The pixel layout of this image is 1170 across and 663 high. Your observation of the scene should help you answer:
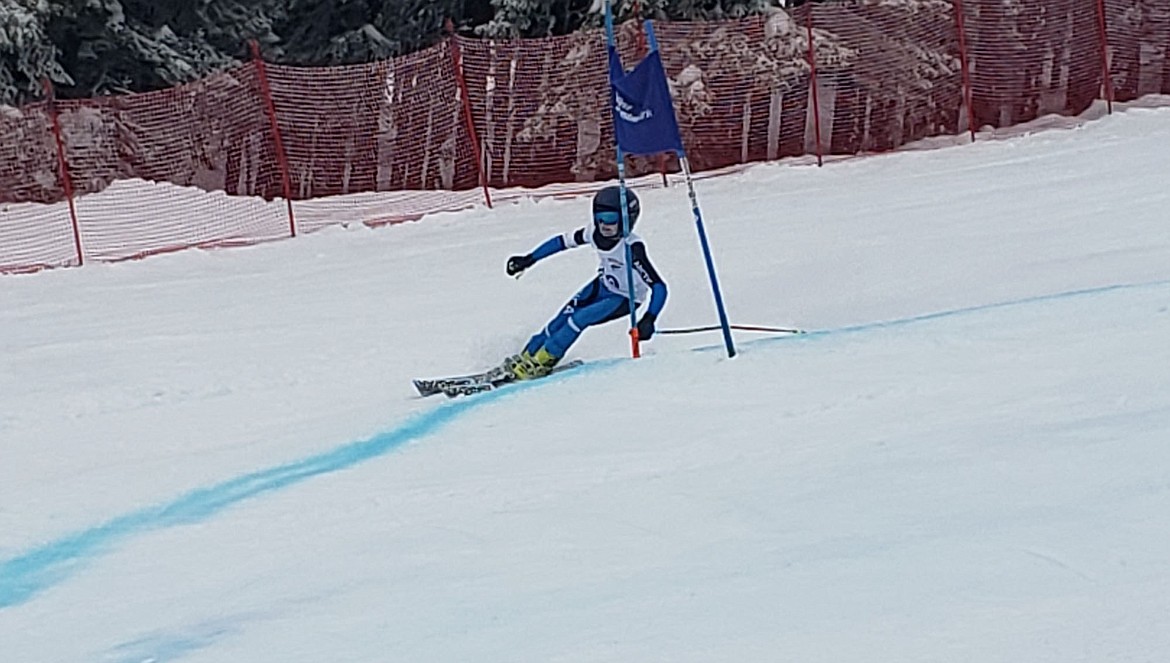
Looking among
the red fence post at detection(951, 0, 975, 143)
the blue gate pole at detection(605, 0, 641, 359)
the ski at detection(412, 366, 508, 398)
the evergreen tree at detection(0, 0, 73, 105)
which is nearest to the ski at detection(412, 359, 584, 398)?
the ski at detection(412, 366, 508, 398)

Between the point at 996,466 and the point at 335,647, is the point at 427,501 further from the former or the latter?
the point at 996,466

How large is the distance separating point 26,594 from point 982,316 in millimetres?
5195

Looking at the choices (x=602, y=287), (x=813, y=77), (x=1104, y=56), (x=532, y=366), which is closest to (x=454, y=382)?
(x=532, y=366)

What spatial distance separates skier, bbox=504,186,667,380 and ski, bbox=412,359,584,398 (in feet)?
0.20

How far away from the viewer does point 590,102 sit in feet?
67.2

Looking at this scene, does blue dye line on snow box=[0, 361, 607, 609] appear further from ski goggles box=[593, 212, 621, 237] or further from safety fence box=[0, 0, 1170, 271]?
safety fence box=[0, 0, 1170, 271]

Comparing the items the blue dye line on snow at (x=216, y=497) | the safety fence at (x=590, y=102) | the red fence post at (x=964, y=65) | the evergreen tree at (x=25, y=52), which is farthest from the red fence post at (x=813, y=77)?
the evergreen tree at (x=25, y=52)

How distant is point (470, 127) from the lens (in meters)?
18.0

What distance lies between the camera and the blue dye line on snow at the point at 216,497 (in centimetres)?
537

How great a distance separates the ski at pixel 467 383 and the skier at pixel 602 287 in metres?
0.06

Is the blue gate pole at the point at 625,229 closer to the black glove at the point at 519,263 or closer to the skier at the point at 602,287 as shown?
the skier at the point at 602,287

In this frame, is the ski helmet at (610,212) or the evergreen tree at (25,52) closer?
the ski helmet at (610,212)

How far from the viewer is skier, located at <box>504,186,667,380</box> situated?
27.5 ft

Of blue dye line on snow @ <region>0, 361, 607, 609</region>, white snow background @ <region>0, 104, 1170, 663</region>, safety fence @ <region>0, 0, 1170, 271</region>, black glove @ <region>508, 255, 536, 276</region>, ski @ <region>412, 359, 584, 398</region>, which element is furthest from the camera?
safety fence @ <region>0, 0, 1170, 271</region>
